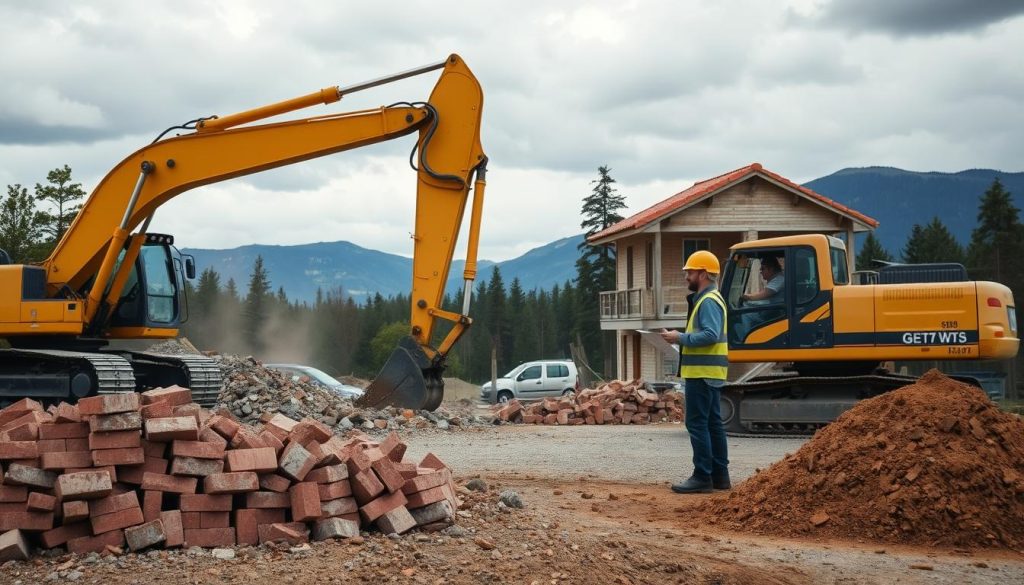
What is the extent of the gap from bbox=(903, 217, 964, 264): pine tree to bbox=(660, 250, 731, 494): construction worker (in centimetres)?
5795

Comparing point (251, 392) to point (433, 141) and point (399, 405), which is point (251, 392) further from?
point (433, 141)

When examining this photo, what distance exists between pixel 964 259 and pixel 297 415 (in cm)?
5624

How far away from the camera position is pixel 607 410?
21531 millimetres

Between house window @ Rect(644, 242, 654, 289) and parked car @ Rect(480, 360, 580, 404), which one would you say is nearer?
parked car @ Rect(480, 360, 580, 404)

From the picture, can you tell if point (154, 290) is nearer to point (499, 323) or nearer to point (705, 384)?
point (705, 384)

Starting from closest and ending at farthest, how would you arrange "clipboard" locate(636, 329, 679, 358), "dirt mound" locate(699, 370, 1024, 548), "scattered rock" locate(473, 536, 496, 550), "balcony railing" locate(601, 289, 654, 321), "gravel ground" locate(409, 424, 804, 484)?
"scattered rock" locate(473, 536, 496, 550) → "dirt mound" locate(699, 370, 1024, 548) → "gravel ground" locate(409, 424, 804, 484) → "clipboard" locate(636, 329, 679, 358) → "balcony railing" locate(601, 289, 654, 321)

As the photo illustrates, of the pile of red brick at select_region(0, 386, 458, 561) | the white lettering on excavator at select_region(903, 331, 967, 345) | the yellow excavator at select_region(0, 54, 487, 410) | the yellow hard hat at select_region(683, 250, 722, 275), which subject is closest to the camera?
the pile of red brick at select_region(0, 386, 458, 561)

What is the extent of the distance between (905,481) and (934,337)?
788cm

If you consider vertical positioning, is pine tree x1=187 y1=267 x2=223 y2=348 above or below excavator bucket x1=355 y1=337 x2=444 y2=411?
above

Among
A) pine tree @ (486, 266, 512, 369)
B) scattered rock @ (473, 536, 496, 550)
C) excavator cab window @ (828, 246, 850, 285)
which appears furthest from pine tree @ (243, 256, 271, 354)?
scattered rock @ (473, 536, 496, 550)

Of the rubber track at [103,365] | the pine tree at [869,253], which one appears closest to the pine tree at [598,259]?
the pine tree at [869,253]

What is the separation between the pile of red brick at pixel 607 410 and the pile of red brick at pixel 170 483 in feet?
47.5

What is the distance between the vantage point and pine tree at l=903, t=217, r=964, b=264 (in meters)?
65.1

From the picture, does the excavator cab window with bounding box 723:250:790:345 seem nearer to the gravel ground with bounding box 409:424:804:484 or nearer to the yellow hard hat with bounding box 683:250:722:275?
the gravel ground with bounding box 409:424:804:484
